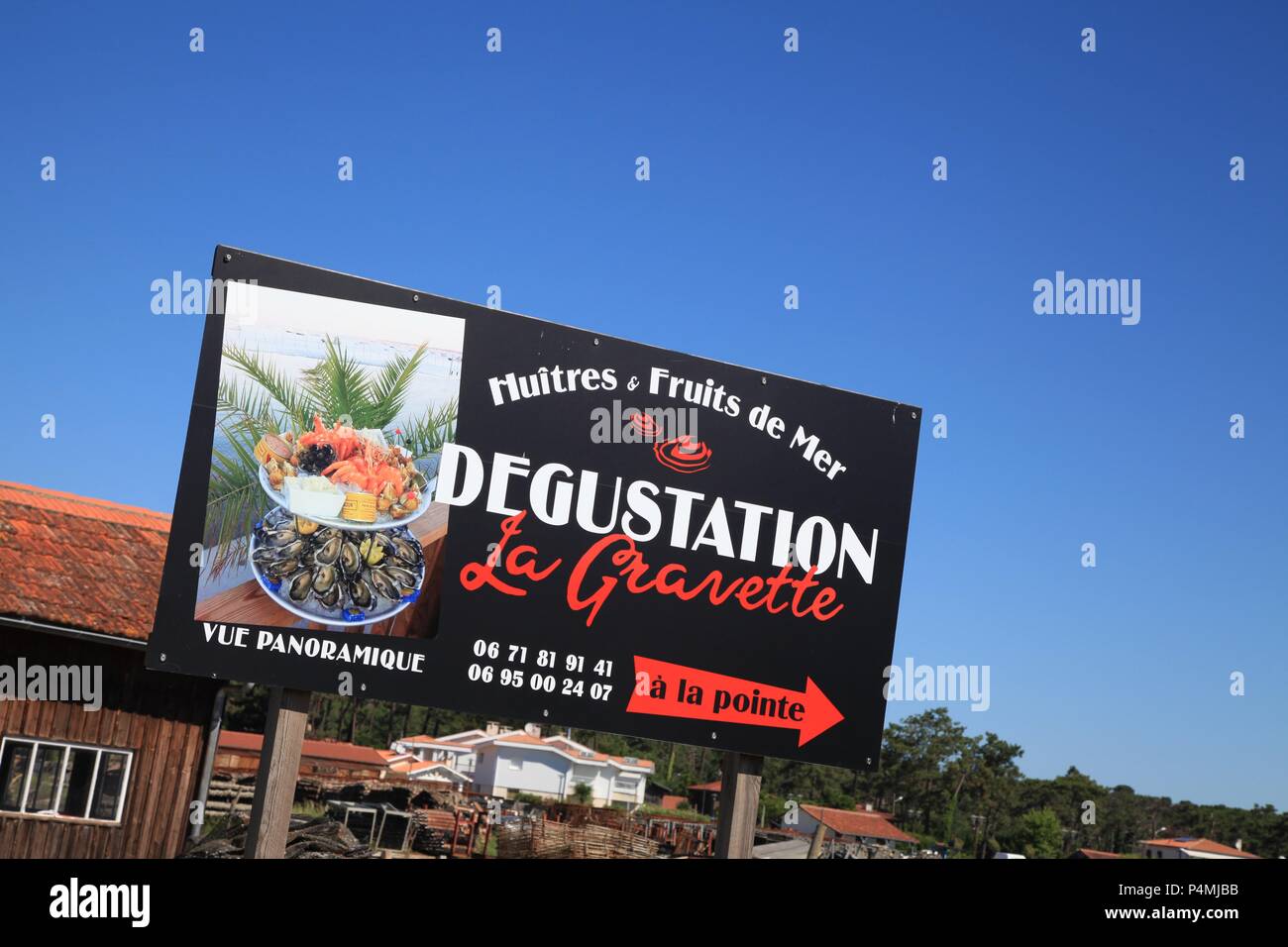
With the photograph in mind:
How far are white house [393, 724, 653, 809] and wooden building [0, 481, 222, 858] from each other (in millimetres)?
49760

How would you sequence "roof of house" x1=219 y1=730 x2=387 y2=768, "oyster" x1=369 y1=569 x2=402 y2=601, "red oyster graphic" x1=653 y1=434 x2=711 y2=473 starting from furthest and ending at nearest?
"roof of house" x1=219 y1=730 x2=387 y2=768, "red oyster graphic" x1=653 y1=434 x2=711 y2=473, "oyster" x1=369 y1=569 x2=402 y2=601

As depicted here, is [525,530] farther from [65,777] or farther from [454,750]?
[454,750]

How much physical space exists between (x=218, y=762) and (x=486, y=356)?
3752cm

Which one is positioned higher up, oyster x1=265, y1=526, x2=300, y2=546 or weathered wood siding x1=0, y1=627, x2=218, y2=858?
oyster x1=265, y1=526, x2=300, y2=546

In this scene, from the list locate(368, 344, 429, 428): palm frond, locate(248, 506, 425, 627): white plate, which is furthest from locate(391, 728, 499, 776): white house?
locate(368, 344, 429, 428): palm frond

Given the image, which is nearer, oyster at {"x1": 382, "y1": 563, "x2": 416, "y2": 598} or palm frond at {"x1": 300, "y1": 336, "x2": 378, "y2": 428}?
palm frond at {"x1": 300, "y1": 336, "x2": 378, "y2": 428}

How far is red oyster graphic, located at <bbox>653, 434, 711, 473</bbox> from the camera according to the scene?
7.49 m

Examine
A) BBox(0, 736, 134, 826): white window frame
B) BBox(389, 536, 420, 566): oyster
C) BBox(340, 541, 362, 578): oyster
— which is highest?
BBox(389, 536, 420, 566): oyster

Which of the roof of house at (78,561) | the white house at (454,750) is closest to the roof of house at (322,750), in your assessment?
the white house at (454,750)

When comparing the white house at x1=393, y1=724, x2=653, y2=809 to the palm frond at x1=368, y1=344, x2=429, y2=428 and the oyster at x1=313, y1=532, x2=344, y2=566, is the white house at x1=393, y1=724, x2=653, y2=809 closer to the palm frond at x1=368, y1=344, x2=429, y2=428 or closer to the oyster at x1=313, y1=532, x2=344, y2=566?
the oyster at x1=313, y1=532, x2=344, y2=566

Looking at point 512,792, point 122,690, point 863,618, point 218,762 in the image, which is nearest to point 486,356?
point 863,618

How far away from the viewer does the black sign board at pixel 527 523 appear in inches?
259
